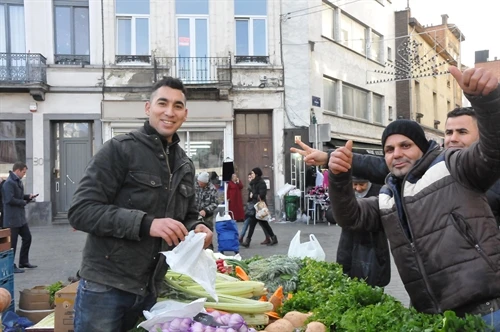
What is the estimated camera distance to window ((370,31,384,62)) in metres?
24.9

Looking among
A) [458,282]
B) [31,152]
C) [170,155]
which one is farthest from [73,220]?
[31,152]

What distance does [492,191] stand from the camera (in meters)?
3.25

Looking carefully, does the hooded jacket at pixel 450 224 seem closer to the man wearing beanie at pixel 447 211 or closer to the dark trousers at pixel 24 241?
the man wearing beanie at pixel 447 211

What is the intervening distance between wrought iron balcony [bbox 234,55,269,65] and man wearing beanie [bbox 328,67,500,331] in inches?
652

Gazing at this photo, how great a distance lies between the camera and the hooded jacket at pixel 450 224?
236 cm

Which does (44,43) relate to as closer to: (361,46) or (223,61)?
(223,61)

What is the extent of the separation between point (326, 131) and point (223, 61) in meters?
5.60

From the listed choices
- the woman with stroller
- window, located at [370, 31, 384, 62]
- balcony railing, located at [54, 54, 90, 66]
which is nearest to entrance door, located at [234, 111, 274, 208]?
the woman with stroller

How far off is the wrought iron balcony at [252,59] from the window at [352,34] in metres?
5.15

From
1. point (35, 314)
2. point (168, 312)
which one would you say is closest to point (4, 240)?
point (35, 314)

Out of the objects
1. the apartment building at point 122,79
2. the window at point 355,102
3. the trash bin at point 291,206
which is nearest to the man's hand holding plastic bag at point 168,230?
the trash bin at point 291,206

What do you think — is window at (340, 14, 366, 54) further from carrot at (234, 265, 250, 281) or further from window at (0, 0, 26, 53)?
carrot at (234, 265, 250, 281)

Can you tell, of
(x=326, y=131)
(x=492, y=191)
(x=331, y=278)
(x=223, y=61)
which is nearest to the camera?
(x=492, y=191)

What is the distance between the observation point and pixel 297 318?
364 centimetres
